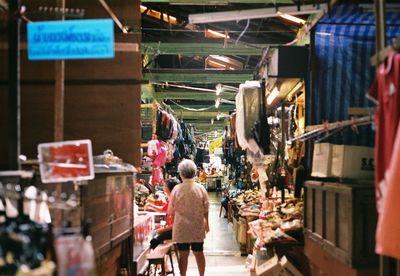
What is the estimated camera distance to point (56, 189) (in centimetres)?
414

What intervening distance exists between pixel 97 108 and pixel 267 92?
3639mm

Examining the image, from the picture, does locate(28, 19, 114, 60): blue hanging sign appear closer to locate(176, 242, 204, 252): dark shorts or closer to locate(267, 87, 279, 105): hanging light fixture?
locate(267, 87, 279, 105): hanging light fixture

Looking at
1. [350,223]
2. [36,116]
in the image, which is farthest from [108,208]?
[350,223]

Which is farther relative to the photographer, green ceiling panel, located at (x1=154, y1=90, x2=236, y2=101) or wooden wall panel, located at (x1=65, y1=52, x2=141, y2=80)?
green ceiling panel, located at (x1=154, y1=90, x2=236, y2=101)

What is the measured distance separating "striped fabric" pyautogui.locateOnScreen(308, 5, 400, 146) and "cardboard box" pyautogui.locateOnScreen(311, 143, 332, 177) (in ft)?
1.58

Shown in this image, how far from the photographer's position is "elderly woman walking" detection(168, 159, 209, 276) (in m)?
8.52

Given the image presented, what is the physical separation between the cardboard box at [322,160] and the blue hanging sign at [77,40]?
114 inches

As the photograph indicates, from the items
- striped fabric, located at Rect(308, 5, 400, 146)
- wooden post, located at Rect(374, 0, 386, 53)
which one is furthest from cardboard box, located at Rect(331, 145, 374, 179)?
wooden post, located at Rect(374, 0, 386, 53)

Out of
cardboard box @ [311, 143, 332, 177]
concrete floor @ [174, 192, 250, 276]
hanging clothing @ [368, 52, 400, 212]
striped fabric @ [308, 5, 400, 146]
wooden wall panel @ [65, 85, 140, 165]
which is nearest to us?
hanging clothing @ [368, 52, 400, 212]

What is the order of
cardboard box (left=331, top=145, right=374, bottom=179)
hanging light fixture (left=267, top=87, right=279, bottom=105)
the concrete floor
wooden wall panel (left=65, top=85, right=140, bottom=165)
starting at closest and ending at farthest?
cardboard box (left=331, top=145, right=374, bottom=179)
wooden wall panel (left=65, top=85, right=140, bottom=165)
hanging light fixture (left=267, top=87, right=279, bottom=105)
the concrete floor

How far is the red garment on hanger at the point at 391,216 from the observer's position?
3102 mm

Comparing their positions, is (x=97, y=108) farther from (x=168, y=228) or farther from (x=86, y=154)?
(x=168, y=228)

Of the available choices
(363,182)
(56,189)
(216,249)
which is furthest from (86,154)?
(216,249)

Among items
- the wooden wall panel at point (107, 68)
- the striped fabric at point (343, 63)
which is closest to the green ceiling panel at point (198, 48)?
the striped fabric at point (343, 63)
